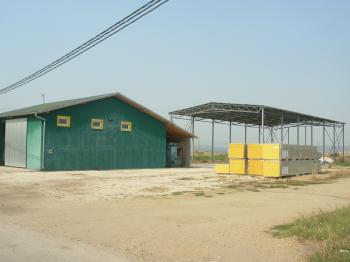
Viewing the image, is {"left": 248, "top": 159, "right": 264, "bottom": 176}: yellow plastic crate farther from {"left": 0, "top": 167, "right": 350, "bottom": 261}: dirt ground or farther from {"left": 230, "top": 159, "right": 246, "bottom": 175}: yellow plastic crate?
{"left": 0, "top": 167, "right": 350, "bottom": 261}: dirt ground

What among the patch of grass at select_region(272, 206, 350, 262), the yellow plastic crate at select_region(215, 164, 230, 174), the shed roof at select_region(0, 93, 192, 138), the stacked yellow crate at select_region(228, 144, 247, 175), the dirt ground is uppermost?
the shed roof at select_region(0, 93, 192, 138)

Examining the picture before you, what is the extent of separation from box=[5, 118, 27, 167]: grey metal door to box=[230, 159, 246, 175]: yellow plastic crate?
12924 millimetres

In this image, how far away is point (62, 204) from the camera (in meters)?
11.9

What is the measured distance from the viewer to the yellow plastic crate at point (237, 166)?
24406 mm

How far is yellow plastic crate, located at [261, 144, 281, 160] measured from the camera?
2305cm

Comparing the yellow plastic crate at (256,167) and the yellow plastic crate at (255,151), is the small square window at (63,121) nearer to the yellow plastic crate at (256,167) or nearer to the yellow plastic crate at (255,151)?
the yellow plastic crate at (255,151)

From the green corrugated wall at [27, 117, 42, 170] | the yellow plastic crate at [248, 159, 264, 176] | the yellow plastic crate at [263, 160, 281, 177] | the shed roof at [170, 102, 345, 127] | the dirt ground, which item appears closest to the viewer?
the dirt ground

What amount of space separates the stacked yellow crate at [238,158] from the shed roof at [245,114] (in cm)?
799

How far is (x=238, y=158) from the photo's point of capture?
80.8ft

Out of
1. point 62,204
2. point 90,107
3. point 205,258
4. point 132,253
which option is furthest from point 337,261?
point 90,107

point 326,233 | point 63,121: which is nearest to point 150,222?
point 326,233

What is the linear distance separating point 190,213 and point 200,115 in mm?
29639

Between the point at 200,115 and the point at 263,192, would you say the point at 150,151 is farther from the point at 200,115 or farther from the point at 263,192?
the point at 263,192

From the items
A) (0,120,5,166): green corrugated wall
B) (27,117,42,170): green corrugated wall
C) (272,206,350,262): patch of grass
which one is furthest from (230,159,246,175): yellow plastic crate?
(0,120,5,166): green corrugated wall
